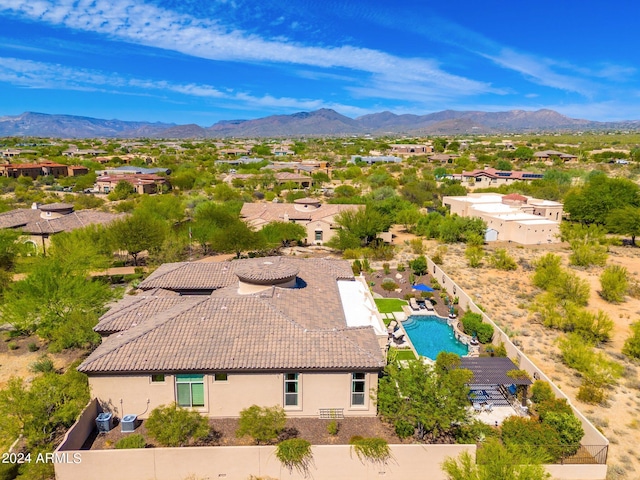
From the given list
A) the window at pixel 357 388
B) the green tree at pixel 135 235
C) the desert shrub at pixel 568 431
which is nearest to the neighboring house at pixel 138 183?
the green tree at pixel 135 235

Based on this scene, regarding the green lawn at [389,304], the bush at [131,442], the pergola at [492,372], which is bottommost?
the green lawn at [389,304]

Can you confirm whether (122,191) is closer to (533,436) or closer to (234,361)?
(234,361)

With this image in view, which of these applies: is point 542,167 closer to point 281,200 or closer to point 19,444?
point 281,200

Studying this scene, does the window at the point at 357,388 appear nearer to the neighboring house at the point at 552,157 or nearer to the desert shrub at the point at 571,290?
the desert shrub at the point at 571,290

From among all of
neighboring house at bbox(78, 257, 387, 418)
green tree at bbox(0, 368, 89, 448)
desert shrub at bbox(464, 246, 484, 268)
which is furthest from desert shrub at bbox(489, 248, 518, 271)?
green tree at bbox(0, 368, 89, 448)

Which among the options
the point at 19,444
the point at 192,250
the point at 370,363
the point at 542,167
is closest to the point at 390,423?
the point at 370,363

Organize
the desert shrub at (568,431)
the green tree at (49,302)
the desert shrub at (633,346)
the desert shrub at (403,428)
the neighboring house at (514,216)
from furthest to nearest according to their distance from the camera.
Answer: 1. the neighboring house at (514,216)
2. the desert shrub at (633,346)
3. the green tree at (49,302)
4. the desert shrub at (403,428)
5. the desert shrub at (568,431)

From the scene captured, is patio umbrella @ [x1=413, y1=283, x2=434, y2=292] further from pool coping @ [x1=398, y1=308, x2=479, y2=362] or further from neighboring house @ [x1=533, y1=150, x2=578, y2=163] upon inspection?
neighboring house @ [x1=533, y1=150, x2=578, y2=163]
